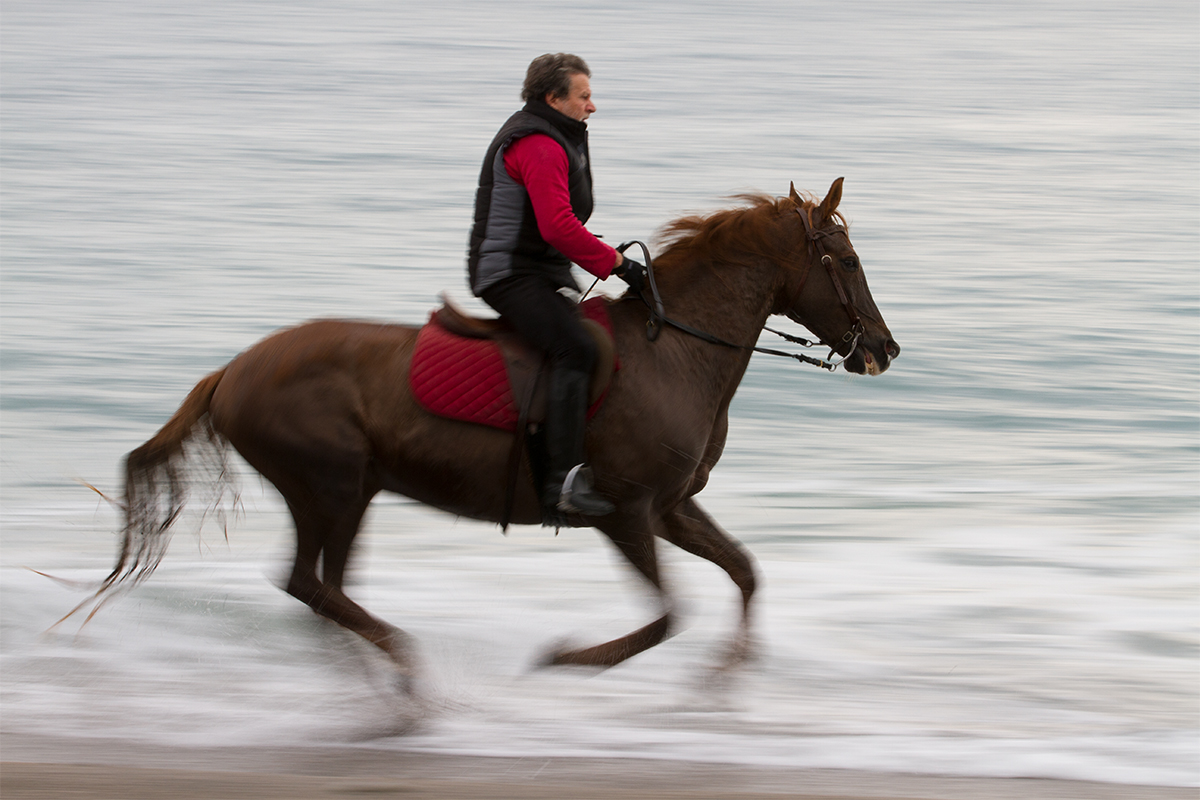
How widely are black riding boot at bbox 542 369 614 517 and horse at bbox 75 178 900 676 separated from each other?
0.38 ft

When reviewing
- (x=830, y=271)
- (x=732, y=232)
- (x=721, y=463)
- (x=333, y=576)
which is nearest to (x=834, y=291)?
(x=830, y=271)

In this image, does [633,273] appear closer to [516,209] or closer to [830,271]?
[516,209]

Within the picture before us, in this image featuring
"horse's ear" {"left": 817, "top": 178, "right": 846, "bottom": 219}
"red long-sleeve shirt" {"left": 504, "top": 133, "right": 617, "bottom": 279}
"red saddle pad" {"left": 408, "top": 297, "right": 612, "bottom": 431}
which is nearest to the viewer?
"red long-sleeve shirt" {"left": 504, "top": 133, "right": 617, "bottom": 279}

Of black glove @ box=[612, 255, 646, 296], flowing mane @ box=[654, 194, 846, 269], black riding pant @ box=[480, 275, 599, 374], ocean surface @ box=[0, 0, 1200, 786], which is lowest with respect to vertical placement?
ocean surface @ box=[0, 0, 1200, 786]

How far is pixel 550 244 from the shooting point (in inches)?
184

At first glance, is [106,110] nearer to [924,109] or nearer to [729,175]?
[729,175]

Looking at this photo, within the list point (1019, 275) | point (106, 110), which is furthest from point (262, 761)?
point (106, 110)

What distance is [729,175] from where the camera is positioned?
86.0 ft

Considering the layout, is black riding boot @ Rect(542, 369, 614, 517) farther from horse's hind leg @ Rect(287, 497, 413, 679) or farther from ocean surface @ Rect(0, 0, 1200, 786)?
horse's hind leg @ Rect(287, 497, 413, 679)

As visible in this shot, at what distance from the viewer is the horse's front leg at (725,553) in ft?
16.7

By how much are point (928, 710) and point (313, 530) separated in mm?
2414

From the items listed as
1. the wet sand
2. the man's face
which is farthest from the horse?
the man's face

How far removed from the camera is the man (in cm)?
457

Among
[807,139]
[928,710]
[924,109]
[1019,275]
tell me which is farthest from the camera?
[924,109]
